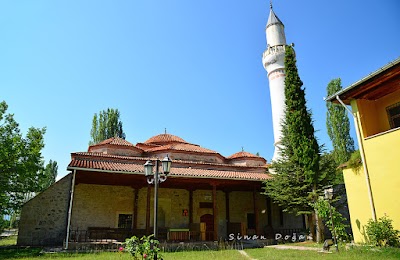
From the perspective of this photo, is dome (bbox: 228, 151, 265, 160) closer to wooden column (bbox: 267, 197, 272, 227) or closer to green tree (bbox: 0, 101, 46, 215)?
wooden column (bbox: 267, 197, 272, 227)

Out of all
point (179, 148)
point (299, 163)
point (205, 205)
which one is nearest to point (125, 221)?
point (205, 205)

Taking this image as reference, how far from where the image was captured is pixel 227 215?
656 inches

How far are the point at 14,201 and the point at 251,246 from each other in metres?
12.0

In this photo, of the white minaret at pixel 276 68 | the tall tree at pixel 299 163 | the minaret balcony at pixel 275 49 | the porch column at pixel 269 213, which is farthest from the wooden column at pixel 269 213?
the minaret balcony at pixel 275 49

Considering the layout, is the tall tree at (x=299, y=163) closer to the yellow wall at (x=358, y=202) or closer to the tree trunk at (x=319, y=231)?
the tree trunk at (x=319, y=231)

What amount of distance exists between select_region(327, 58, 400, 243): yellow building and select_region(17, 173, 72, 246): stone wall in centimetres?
1295

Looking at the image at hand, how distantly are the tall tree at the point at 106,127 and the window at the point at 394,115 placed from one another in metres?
23.2

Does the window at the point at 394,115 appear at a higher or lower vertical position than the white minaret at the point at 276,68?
lower

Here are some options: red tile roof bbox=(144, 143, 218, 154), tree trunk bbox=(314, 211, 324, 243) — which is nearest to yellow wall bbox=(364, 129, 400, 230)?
tree trunk bbox=(314, 211, 324, 243)

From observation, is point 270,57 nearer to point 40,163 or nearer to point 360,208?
point 360,208

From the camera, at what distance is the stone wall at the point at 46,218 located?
42.5 feet

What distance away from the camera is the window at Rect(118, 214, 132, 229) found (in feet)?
48.6

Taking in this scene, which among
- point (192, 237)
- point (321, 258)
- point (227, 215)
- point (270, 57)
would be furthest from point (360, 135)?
point (270, 57)

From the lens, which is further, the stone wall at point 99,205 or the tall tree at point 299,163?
the stone wall at point 99,205
